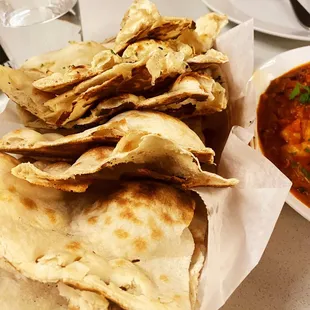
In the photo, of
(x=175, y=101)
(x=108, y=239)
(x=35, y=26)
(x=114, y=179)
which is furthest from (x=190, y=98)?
(x=35, y=26)

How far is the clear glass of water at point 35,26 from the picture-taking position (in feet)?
6.17

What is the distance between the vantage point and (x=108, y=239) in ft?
3.13

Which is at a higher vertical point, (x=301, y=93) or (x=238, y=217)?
(x=238, y=217)

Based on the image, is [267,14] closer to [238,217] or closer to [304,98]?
[304,98]

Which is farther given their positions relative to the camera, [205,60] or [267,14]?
[267,14]

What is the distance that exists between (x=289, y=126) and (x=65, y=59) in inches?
29.0

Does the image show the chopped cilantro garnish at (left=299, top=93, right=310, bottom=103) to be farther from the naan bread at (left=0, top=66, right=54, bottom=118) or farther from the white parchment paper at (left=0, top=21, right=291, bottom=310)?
the naan bread at (left=0, top=66, right=54, bottom=118)

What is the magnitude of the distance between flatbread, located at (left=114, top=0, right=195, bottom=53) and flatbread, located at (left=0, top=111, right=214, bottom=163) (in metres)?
0.21

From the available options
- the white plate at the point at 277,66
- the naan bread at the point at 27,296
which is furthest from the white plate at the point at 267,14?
the naan bread at the point at 27,296

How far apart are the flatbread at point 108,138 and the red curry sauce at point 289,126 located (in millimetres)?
466

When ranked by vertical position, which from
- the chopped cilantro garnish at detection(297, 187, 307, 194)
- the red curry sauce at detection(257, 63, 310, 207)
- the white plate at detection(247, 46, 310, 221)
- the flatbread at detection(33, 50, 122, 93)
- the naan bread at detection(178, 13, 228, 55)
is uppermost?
the flatbread at detection(33, 50, 122, 93)

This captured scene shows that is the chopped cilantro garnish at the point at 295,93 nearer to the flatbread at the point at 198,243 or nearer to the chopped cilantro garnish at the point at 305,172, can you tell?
the chopped cilantro garnish at the point at 305,172

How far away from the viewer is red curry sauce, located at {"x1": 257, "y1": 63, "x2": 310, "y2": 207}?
143cm

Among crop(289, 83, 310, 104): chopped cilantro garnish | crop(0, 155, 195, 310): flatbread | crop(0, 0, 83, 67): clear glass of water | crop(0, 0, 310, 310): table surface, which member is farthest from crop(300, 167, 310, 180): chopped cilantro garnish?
crop(0, 0, 83, 67): clear glass of water
